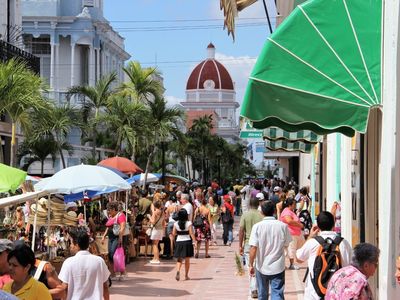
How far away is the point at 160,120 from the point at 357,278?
96.5ft

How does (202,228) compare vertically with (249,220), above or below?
below

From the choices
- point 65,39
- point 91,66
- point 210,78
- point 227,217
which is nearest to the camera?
point 227,217

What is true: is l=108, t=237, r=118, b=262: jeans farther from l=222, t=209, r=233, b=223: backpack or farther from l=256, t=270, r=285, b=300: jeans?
l=222, t=209, r=233, b=223: backpack

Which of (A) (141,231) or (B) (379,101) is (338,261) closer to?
(B) (379,101)

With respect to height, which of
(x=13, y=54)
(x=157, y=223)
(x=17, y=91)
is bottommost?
(x=157, y=223)

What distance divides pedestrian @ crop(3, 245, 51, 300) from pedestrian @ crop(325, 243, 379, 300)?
Answer: 216cm

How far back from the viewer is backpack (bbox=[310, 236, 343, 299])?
27.9 ft

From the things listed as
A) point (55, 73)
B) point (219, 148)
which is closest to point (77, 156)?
point (55, 73)

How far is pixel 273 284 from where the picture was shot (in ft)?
35.9

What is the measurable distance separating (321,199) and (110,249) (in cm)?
758

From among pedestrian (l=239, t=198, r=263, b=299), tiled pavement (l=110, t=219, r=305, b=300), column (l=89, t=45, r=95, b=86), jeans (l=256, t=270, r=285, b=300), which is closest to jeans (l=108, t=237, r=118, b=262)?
tiled pavement (l=110, t=219, r=305, b=300)

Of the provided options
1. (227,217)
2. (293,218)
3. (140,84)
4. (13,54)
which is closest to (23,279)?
(293,218)

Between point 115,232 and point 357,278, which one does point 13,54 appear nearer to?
point 115,232

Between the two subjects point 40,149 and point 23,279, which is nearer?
point 23,279
